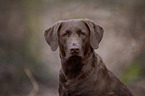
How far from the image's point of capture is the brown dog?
15.3ft

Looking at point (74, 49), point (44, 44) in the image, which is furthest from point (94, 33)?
point (44, 44)

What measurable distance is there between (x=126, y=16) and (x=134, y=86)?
2.34 metres

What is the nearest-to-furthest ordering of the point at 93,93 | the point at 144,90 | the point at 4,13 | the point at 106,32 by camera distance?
the point at 93,93 → the point at 144,90 → the point at 4,13 → the point at 106,32

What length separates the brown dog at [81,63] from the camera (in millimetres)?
4660

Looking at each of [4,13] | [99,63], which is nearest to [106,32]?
[4,13]

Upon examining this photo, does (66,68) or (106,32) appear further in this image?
(106,32)

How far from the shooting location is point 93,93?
15.2ft

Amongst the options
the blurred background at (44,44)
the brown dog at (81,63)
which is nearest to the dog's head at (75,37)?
the brown dog at (81,63)

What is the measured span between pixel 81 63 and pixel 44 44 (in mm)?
5487

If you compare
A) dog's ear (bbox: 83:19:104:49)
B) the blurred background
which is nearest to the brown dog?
dog's ear (bbox: 83:19:104:49)

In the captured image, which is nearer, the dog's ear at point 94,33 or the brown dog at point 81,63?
the brown dog at point 81,63

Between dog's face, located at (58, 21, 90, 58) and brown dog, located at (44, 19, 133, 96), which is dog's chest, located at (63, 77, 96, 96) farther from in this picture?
dog's face, located at (58, 21, 90, 58)

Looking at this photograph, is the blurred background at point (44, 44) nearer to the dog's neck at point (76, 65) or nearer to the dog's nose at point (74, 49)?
the dog's neck at point (76, 65)

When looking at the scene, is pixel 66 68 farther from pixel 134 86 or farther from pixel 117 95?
pixel 134 86
